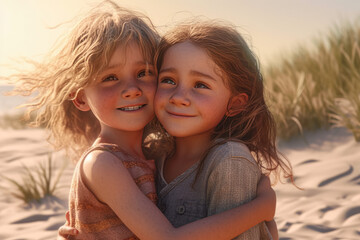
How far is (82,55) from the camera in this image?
239cm

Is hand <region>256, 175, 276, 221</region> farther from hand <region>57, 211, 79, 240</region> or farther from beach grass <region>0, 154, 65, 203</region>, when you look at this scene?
beach grass <region>0, 154, 65, 203</region>

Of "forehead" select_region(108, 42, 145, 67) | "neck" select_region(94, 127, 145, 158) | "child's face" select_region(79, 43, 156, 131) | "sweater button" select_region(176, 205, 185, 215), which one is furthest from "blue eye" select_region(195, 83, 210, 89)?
"sweater button" select_region(176, 205, 185, 215)

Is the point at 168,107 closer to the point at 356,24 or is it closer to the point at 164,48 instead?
the point at 164,48

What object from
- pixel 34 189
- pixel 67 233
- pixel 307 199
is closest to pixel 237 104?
pixel 67 233

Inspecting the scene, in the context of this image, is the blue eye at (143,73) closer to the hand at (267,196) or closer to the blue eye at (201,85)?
the blue eye at (201,85)

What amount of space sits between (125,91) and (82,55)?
12.1 inches

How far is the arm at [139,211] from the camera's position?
1975mm

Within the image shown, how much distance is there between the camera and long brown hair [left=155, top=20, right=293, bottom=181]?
2.35m

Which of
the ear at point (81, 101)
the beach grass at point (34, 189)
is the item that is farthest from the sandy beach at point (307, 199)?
the ear at point (81, 101)

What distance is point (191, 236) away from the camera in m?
1.96

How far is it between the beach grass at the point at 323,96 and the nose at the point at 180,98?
3.16 metres

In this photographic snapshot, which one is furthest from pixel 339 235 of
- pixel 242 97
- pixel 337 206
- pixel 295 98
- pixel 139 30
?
pixel 295 98

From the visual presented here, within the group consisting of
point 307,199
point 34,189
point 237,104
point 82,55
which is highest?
point 82,55

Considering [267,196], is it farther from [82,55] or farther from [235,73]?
[82,55]
